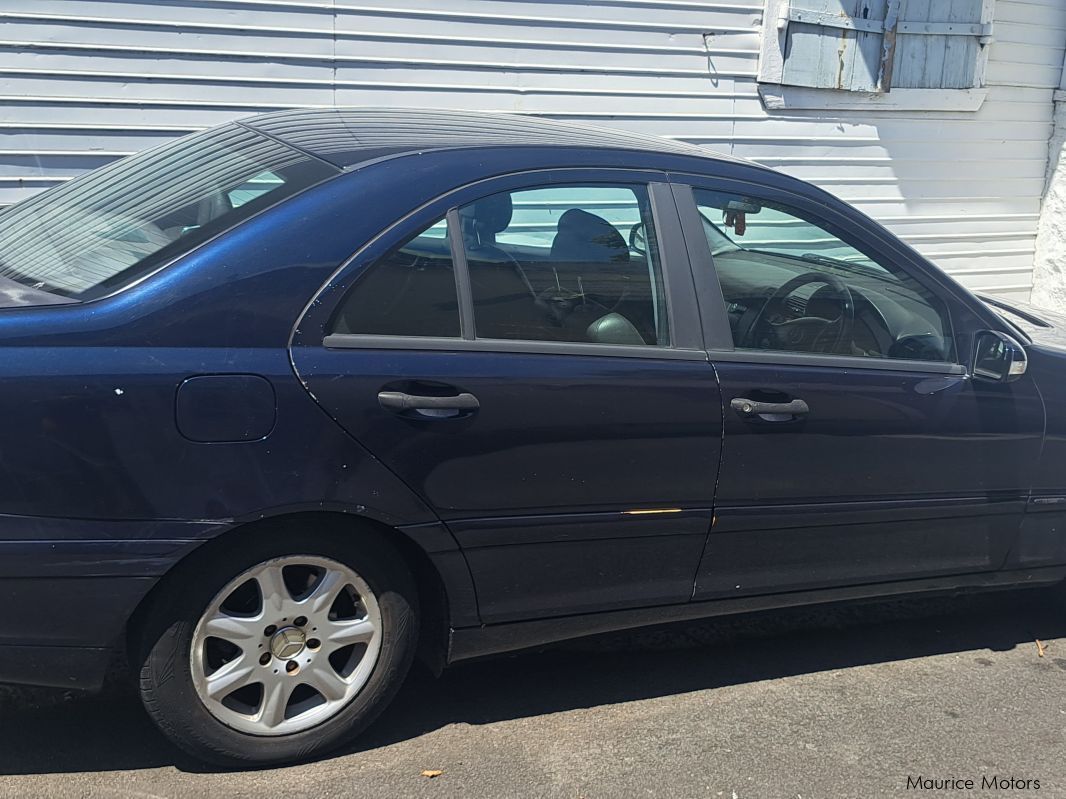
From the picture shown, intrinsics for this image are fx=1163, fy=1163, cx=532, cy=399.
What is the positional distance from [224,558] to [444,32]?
4.63 m

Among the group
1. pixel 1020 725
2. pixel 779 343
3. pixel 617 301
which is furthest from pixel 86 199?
pixel 1020 725

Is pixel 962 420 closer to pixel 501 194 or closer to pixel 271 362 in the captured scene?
pixel 501 194

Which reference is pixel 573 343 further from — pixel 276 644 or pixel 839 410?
pixel 276 644

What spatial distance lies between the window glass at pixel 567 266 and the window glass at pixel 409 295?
8 cm

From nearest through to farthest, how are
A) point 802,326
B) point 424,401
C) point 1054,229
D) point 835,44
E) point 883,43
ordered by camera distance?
point 424,401, point 802,326, point 835,44, point 883,43, point 1054,229

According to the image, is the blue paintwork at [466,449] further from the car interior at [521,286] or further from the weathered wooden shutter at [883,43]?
the weathered wooden shutter at [883,43]

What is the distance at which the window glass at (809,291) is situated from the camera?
11.5 feet

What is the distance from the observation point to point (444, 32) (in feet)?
22.0

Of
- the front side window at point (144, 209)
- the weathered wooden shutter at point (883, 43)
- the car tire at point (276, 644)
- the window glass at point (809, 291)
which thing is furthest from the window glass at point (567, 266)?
the weathered wooden shutter at point (883, 43)

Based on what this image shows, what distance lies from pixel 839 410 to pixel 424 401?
1297mm

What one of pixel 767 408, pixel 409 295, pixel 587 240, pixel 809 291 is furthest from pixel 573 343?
pixel 809 291

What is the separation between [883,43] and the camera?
316 inches

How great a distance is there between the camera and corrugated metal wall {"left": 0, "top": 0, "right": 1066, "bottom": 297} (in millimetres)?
5980

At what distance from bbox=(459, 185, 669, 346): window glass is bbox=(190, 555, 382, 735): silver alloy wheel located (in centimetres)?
78
